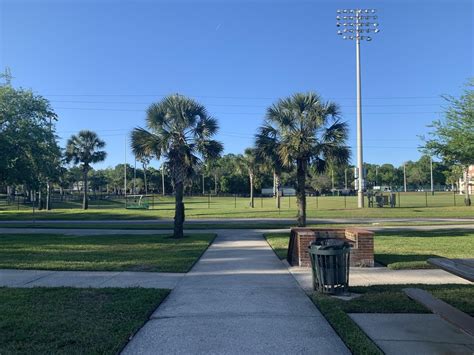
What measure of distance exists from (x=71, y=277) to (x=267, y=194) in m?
101

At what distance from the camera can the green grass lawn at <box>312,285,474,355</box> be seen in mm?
4727

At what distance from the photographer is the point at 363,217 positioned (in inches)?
1190

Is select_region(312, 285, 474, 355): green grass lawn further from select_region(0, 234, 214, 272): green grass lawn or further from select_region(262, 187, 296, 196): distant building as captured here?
select_region(262, 187, 296, 196): distant building

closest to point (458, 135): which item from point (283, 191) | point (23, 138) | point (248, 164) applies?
point (23, 138)

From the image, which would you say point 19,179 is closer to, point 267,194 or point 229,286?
point 229,286

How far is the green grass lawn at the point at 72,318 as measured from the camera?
4.52 metres

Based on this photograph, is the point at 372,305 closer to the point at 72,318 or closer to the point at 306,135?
the point at 72,318

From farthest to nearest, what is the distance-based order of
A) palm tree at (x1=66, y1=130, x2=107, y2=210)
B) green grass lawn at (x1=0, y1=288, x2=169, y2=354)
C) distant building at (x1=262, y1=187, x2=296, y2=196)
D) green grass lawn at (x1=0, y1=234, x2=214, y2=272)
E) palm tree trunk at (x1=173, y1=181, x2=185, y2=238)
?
distant building at (x1=262, y1=187, x2=296, y2=196) → palm tree at (x1=66, y1=130, x2=107, y2=210) → palm tree trunk at (x1=173, y1=181, x2=185, y2=238) → green grass lawn at (x1=0, y1=234, x2=214, y2=272) → green grass lawn at (x1=0, y1=288, x2=169, y2=354)

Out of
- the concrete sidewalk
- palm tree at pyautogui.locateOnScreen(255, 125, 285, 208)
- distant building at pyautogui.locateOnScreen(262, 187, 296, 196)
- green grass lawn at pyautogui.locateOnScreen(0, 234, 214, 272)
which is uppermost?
palm tree at pyautogui.locateOnScreen(255, 125, 285, 208)

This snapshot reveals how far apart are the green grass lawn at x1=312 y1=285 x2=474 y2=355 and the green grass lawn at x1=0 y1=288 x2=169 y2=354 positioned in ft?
7.83

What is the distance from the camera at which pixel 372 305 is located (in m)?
6.21

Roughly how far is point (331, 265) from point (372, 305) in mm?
923

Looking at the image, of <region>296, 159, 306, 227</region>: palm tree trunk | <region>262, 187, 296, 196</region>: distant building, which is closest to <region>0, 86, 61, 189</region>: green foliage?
<region>296, 159, 306, 227</region>: palm tree trunk

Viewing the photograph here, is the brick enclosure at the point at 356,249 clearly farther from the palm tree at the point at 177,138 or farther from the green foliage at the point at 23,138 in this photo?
the green foliage at the point at 23,138
